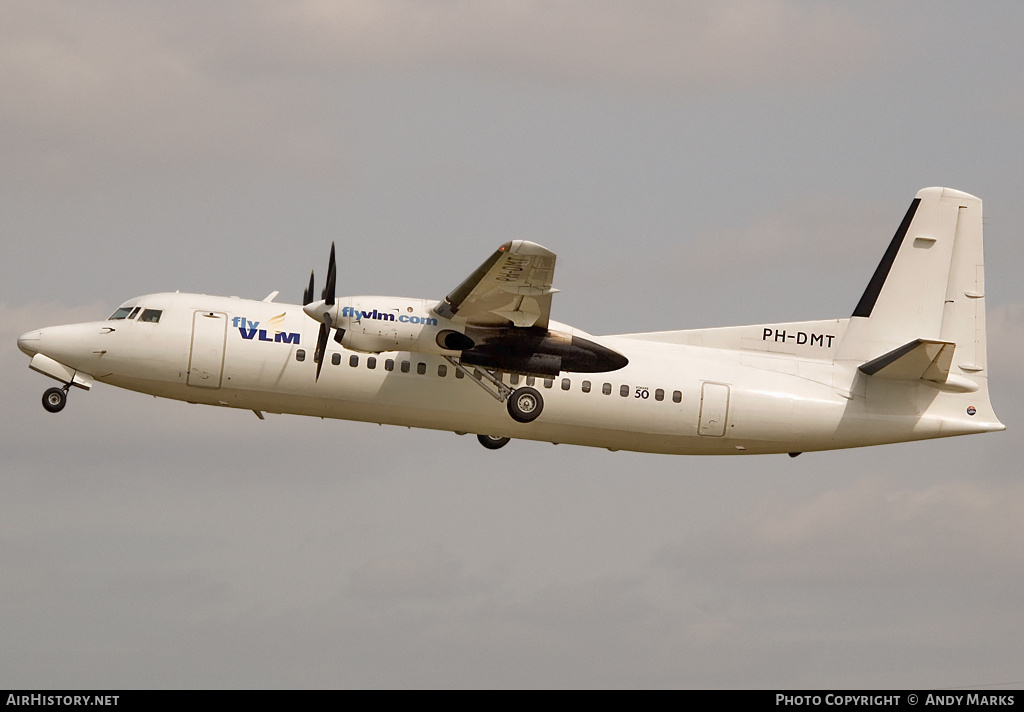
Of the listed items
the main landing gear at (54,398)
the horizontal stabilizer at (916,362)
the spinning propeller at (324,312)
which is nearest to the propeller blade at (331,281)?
the spinning propeller at (324,312)

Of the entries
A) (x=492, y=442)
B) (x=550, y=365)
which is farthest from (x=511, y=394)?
(x=492, y=442)

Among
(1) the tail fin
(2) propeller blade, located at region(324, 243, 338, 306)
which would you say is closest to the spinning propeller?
(2) propeller blade, located at region(324, 243, 338, 306)

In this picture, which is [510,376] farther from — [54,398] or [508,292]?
[54,398]

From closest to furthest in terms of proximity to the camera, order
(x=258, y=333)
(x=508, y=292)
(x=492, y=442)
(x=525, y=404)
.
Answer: (x=508, y=292), (x=258, y=333), (x=525, y=404), (x=492, y=442)

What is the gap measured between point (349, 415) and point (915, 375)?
35.1 feet

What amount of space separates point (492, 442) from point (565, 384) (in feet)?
10.2

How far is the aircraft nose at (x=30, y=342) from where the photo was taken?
80.2 feet

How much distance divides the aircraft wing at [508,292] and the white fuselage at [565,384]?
0.77 metres

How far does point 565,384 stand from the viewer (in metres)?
24.8

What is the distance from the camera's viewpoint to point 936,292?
2736cm

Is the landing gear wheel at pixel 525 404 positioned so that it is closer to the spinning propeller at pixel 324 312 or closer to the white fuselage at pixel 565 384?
the white fuselage at pixel 565 384
